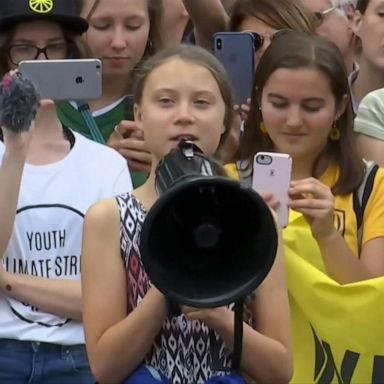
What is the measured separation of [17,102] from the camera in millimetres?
2764

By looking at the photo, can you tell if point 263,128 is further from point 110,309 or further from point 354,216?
point 110,309

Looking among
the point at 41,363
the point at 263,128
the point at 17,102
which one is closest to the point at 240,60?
the point at 263,128

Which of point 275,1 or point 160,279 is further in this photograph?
point 275,1

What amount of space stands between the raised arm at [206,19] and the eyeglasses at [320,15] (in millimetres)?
311

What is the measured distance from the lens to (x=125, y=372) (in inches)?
95.7

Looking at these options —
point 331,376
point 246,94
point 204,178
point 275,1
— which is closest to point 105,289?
point 204,178

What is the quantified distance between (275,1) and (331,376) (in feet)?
4.53

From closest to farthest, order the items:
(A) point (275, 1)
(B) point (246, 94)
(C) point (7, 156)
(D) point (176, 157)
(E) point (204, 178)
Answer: (E) point (204, 178), (D) point (176, 157), (C) point (7, 156), (B) point (246, 94), (A) point (275, 1)

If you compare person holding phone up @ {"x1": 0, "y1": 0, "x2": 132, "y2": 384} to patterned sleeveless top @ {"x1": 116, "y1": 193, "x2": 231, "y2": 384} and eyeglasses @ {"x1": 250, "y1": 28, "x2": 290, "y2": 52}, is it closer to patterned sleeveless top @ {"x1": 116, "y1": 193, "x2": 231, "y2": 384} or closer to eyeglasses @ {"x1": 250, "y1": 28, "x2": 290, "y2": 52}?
patterned sleeveless top @ {"x1": 116, "y1": 193, "x2": 231, "y2": 384}

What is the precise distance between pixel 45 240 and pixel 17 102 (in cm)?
40

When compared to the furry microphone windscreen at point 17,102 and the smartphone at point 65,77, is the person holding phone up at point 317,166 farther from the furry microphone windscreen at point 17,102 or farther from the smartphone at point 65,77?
the furry microphone windscreen at point 17,102

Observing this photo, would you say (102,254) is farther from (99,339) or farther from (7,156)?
(7,156)

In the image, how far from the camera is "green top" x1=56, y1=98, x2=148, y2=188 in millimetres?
3426

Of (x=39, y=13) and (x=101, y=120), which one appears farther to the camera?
(x=101, y=120)
